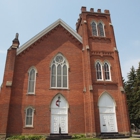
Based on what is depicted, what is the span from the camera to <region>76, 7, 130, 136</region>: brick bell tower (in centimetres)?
1766

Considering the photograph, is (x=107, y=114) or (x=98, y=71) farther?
(x=98, y=71)

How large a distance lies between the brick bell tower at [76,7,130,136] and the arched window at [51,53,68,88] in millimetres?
2305

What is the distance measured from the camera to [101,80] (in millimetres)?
19500

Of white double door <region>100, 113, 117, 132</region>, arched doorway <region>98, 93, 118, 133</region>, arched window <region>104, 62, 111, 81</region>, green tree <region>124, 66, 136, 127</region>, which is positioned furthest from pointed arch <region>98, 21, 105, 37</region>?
green tree <region>124, 66, 136, 127</region>

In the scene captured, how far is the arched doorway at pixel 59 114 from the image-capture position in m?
17.5

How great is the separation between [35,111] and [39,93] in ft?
6.46

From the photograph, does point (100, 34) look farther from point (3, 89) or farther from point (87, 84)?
point (3, 89)

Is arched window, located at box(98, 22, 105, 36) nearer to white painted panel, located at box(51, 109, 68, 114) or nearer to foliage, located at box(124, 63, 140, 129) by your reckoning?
white painted panel, located at box(51, 109, 68, 114)

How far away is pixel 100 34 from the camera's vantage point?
73.4 ft

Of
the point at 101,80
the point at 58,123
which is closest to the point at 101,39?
the point at 101,80

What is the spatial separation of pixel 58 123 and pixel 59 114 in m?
0.93

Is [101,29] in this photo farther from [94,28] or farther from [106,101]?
[106,101]

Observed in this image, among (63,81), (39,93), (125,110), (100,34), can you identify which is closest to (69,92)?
(63,81)

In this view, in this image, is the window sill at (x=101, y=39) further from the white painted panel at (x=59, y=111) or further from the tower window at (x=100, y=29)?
the white painted panel at (x=59, y=111)
